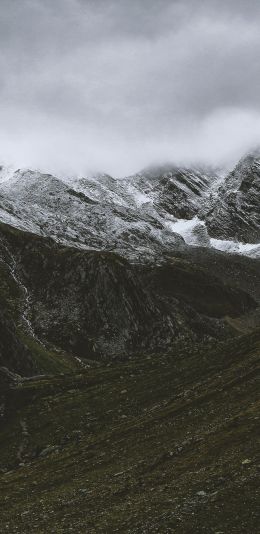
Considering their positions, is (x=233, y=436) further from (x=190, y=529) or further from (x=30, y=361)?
(x=30, y=361)

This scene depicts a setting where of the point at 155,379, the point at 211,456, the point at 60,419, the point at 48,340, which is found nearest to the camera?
the point at 211,456

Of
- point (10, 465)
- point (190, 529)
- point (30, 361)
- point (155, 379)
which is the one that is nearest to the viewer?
point (190, 529)

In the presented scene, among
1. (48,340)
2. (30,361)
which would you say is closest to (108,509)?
(30,361)

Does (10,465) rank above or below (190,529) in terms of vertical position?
below

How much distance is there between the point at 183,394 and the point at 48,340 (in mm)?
127283

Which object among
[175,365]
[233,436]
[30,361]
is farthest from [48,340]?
[233,436]

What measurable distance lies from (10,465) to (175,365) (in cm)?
3025

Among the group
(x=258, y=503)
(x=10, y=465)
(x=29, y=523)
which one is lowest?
(x=10, y=465)

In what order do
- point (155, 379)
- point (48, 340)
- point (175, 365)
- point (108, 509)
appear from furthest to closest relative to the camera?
1. point (48, 340)
2. point (175, 365)
3. point (155, 379)
4. point (108, 509)

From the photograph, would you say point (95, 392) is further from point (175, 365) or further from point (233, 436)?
point (233, 436)

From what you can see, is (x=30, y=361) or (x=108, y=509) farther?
(x=30, y=361)

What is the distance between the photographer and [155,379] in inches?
3105

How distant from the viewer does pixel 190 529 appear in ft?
84.5

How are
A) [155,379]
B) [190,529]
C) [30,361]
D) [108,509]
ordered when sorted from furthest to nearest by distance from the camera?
[30,361]
[155,379]
[108,509]
[190,529]
